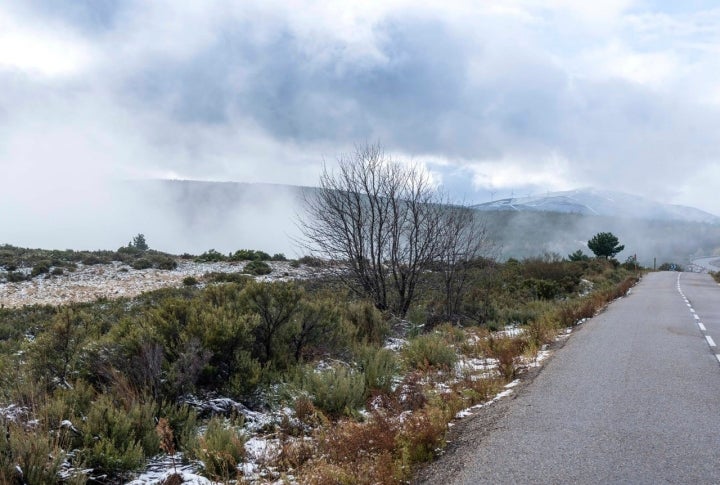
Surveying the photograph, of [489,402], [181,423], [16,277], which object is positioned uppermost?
[16,277]

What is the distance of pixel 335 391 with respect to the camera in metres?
6.73

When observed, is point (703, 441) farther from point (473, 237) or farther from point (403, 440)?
point (473, 237)

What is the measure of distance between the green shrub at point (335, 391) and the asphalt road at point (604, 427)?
1490 millimetres

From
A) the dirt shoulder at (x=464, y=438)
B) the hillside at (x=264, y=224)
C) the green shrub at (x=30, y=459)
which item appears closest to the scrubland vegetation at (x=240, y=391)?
the green shrub at (x=30, y=459)

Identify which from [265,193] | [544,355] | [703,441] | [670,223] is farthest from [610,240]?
[670,223]

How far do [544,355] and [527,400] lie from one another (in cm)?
394

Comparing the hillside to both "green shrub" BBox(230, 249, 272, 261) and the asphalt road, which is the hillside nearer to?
"green shrub" BBox(230, 249, 272, 261)

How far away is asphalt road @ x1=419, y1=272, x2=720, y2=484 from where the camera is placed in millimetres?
4508

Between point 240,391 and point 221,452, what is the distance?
2222mm

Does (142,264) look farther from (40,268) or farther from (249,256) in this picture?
(249,256)

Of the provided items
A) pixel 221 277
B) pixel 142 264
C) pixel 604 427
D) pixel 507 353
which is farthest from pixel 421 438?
pixel 142 264

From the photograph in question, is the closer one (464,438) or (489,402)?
(464,438)

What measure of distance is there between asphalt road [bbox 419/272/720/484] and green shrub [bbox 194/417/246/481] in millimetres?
1685

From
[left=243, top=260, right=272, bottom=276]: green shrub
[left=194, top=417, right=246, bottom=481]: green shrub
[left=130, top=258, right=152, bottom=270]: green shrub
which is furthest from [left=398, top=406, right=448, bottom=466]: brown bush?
[left=130, top=258, right=152, bottom=270]: green shrub
